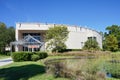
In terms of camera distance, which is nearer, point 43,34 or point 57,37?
point 57,37

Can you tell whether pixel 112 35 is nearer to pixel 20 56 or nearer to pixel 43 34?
pixel 43 34

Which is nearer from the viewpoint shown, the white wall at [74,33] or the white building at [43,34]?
the white building at [43,34]

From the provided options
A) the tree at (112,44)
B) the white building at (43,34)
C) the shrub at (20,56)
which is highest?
the white building at (43,34)

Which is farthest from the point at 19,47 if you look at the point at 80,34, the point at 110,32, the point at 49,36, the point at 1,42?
the point at 110,32

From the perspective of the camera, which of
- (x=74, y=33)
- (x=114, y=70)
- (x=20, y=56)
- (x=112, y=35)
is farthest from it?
(x=112, y=35)

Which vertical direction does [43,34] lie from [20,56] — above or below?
above

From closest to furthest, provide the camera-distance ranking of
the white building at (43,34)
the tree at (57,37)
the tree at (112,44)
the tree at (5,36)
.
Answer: the tree at (57,37) → the tree at (5,36) → the white building at (43,34) → the tree at (112,44)

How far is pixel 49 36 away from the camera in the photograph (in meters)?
45.6

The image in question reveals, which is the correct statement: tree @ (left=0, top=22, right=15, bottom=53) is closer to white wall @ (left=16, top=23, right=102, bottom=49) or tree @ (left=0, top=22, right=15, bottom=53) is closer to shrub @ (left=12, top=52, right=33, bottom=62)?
white wall @ (left=16, top=23, right=102, bottom=49)

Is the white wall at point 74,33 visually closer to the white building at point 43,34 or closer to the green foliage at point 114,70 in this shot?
the white building at point 43,34

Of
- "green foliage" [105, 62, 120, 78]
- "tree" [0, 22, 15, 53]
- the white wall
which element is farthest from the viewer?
the white wall

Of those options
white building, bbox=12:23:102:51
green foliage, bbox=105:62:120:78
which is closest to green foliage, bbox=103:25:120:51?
white building, bbox=12:23:102:51

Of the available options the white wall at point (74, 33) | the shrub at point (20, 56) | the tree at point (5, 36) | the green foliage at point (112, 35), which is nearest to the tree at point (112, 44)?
the green foliage at point (112, 35)

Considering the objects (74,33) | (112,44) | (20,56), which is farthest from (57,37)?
(20,56)
